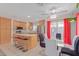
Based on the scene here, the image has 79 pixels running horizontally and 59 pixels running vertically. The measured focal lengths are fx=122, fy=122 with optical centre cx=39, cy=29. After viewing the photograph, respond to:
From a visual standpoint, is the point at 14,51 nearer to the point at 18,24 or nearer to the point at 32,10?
the point at 18,24

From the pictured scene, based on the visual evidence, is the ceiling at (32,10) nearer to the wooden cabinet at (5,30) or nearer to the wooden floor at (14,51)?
the wooden cabinet at (5,30)

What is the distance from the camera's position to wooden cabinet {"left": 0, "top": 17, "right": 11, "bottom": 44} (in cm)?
227

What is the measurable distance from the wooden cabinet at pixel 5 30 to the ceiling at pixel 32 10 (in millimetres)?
110

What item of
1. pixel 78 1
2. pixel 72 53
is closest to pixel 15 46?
pixel 72 53

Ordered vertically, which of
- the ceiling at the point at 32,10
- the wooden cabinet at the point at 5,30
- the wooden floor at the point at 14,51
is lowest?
the wooden floor at the point at 14,51

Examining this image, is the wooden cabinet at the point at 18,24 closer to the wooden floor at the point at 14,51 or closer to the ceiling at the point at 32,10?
the ceiling at the point at 32,10

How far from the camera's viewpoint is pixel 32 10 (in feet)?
7.53

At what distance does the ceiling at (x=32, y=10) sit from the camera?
2236 mm

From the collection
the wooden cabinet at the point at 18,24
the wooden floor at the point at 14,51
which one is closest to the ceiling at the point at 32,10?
the wooden cabinet at the point at 18,24

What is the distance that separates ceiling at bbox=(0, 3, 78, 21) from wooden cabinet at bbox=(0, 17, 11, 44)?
0.36 ft

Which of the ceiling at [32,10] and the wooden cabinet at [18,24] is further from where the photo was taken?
the wooden cabinet at [18,24]

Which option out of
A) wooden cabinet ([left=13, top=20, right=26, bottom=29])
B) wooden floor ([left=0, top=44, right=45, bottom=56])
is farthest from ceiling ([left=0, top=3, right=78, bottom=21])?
wooden floor ([left=0, top=44, right=45, bottom=56])

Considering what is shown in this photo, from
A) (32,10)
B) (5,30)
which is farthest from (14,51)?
(32,10)

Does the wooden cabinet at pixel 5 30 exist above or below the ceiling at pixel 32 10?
below
